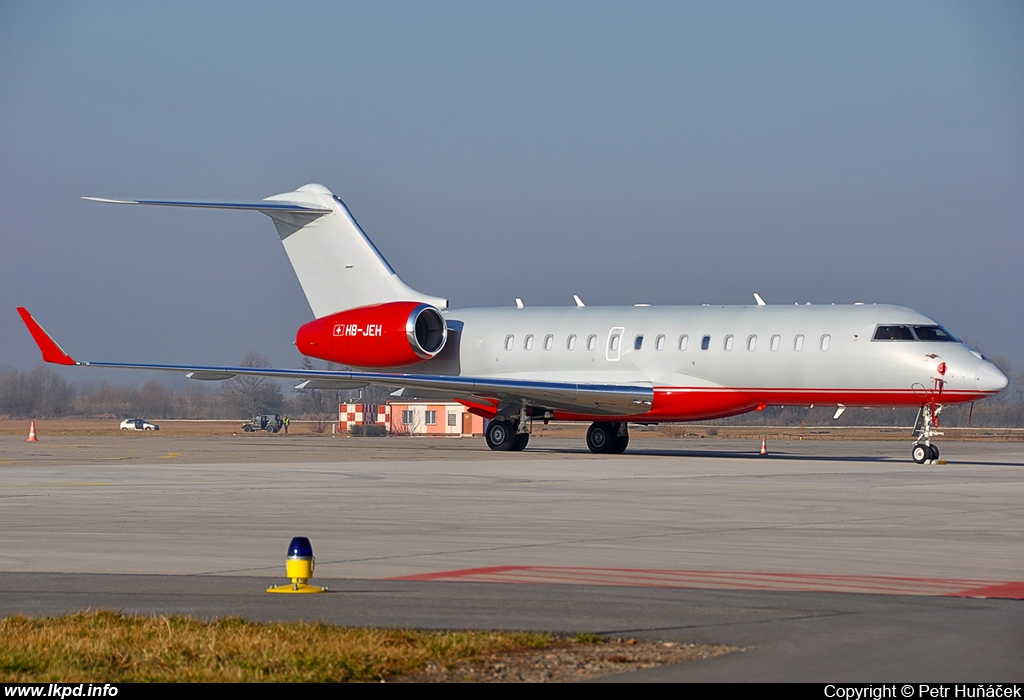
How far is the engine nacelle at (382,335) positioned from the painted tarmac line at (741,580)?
82.7ft

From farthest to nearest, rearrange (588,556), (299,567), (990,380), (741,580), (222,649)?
1. (990,380)
2. (588,556)
3. (741,580)
4. (299,567)
5. (222,649)

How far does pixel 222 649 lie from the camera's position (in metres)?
7.38

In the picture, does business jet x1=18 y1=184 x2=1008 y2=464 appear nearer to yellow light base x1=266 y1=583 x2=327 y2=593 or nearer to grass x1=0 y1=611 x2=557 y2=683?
yellow light base x1=266 y1=583 x2=327 y2=593

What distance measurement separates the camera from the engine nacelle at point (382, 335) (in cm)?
3650

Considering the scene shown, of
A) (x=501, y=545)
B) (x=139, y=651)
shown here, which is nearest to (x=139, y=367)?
(x=501, y=545)

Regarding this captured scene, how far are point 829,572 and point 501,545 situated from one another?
3.39 m

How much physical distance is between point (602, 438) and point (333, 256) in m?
9.29

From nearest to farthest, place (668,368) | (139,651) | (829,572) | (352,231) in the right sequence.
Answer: (139,651) → (829,572) → (668,368) → (352,231)

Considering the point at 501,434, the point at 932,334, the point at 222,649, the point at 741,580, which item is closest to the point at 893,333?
the point at 932,334

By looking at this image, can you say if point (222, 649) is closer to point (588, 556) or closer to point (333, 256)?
point (588, 556)

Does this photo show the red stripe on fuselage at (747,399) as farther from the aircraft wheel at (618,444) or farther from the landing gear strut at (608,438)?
the aircraft wheel at (618,444)

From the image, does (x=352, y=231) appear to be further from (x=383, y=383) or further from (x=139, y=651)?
(x=139, y=651)

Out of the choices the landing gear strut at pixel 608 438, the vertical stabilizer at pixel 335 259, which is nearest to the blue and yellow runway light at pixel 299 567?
the landing gear strut at pixel 608 438

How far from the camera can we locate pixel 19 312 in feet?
115
